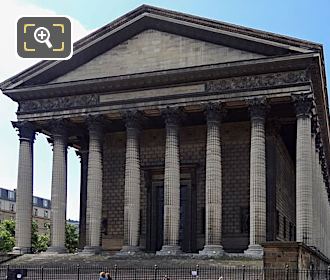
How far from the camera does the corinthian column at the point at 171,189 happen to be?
38.9 metres

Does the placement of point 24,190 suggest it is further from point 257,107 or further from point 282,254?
point 282,254

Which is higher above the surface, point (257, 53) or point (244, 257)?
point (257, 53)

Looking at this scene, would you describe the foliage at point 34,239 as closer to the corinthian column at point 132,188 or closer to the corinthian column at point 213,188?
the corinthian column at point 132,188

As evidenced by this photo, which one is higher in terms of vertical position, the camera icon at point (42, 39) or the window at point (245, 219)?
the camera icon at point (42, 39)

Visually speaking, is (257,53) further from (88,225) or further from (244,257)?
(88,225)

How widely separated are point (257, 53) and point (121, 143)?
14550mm

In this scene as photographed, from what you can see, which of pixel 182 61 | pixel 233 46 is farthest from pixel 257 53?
pixel 182 61

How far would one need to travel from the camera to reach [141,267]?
34406 millimetres

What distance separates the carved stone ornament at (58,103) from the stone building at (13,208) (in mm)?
67891

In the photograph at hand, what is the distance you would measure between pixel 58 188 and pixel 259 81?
15572 mm

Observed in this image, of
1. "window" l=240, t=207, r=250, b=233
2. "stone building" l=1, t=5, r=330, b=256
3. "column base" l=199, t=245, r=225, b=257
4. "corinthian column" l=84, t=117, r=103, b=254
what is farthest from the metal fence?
"window" l=240, t=207, r=250, b=233

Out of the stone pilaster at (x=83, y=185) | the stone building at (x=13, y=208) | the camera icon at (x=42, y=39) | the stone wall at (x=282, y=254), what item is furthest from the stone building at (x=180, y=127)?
the stone building at (x=13, y=208)

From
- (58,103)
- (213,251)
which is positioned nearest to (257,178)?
(213,251)

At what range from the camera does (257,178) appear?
37.3 metres
